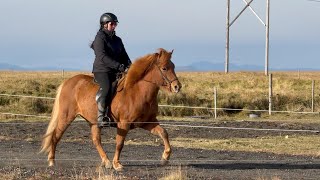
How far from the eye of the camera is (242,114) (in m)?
36.0

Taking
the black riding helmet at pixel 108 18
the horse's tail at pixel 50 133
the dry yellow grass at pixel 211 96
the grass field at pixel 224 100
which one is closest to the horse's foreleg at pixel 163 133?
the black riding helmet at pixel 108 18

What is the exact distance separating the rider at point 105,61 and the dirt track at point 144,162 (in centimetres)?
112

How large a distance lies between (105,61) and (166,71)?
1136 mm

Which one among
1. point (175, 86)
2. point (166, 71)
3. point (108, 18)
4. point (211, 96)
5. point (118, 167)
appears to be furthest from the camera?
point (211, 96)

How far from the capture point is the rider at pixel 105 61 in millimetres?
→ 13102

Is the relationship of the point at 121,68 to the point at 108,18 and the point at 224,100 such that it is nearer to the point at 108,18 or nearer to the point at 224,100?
the point at 108,18

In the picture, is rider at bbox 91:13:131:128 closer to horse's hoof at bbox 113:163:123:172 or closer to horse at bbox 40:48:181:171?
horse at bbox 40:48:181:171

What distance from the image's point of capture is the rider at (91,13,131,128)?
13.1 metres

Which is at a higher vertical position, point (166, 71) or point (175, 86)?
point (166, 71)

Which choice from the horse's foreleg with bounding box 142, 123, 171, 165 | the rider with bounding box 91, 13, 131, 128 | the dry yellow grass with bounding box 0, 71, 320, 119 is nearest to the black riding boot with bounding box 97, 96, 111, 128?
the rider with bounding box 91, 13, 131, 128

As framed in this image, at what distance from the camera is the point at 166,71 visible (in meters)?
12.9

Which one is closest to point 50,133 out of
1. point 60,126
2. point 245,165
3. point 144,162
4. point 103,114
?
point 60,126

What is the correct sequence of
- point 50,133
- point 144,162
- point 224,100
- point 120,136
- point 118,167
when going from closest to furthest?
point 118,167 < point 120,136 < point 50,133 < point 144,162 < point 224,100

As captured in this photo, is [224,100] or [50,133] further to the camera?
[224,100]
